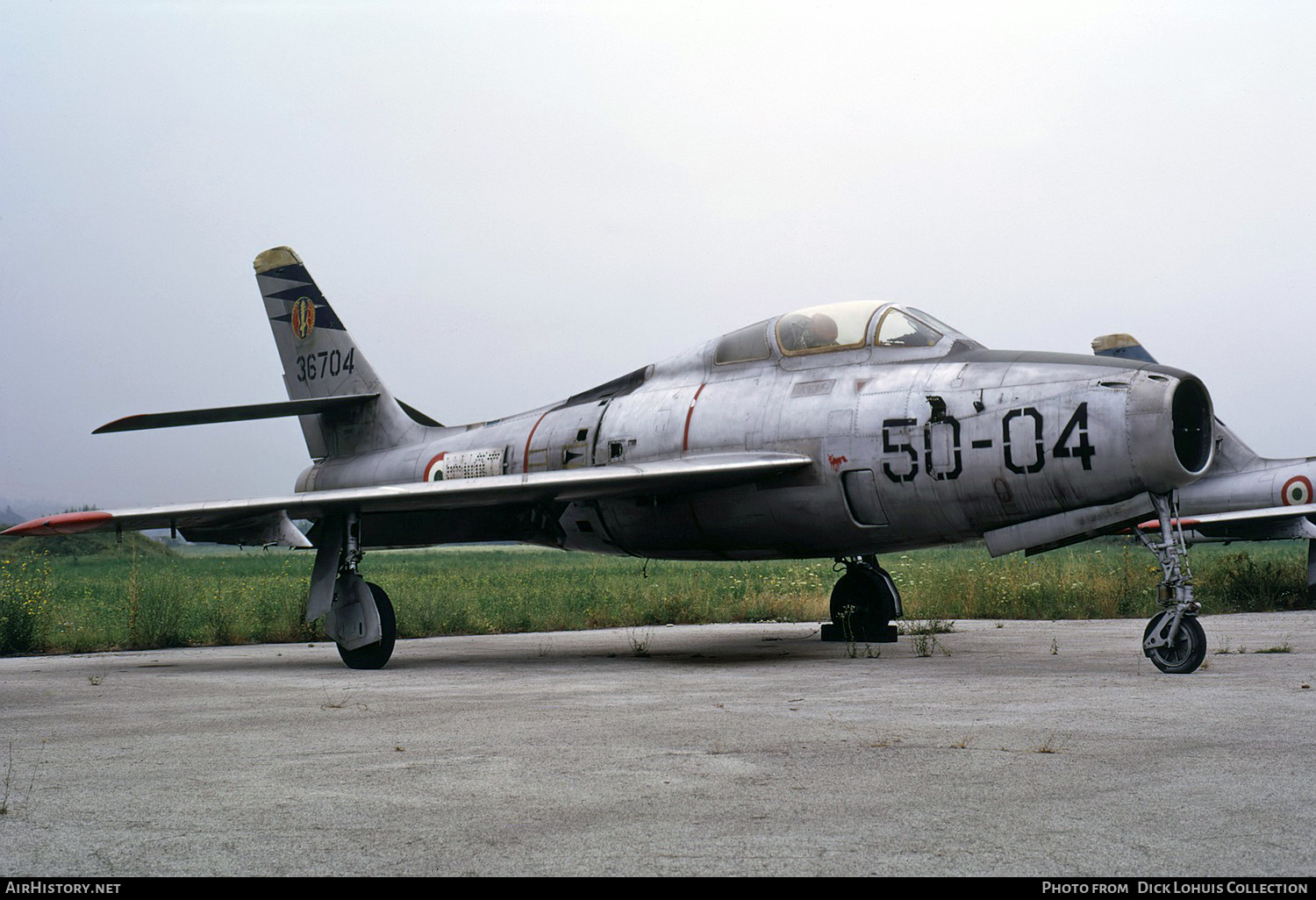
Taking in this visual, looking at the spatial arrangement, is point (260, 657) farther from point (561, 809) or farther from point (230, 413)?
point (561, 809)

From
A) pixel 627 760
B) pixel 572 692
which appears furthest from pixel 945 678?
pixel 627 760

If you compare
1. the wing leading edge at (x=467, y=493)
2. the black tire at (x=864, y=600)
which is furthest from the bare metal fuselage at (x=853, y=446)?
the black tire at (x=864, y=600)

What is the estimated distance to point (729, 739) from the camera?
576 cm

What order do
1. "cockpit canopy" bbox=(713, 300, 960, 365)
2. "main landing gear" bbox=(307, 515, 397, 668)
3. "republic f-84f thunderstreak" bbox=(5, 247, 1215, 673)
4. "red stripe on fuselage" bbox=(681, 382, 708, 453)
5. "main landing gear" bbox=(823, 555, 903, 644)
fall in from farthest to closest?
"main landing gear" bbox=(823, 555, 903, 644) → "red stripe on fuselage" bbox=(681, 382, 708, 453) → "main landing gear" bbox=(307, 515, 397, 668) → "cockpit canopy" bbox=(713, 300, 960, 365) → "republic f-84f thunderstreak" bbox=(5, 247, 1215, 673)

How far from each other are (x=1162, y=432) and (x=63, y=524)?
893 centimetres

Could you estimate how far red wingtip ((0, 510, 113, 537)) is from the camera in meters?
10.1

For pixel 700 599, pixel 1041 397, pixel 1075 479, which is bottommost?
pixel 700 599

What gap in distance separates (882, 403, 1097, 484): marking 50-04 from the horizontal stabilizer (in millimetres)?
7809

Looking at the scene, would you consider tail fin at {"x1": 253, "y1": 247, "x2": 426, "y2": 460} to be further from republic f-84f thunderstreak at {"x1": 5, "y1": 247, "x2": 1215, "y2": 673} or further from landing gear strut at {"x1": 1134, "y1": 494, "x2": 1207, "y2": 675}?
landing gear strut at {"x1": 1134, "y1": 494, "x2": 1207, "y2": 675}

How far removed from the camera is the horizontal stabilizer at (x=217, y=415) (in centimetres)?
1361

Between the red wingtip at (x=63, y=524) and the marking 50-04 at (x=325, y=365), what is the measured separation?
5.88m

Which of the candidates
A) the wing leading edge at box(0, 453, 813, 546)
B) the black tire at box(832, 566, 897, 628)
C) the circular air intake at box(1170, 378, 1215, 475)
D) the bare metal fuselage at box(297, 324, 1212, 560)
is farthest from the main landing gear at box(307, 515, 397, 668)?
the circular air intake at box(1170, 378, 1215, 475)

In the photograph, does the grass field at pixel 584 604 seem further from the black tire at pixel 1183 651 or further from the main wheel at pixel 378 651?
the black tire at pixel 1183 651

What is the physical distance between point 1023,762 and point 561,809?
6.67 ft
